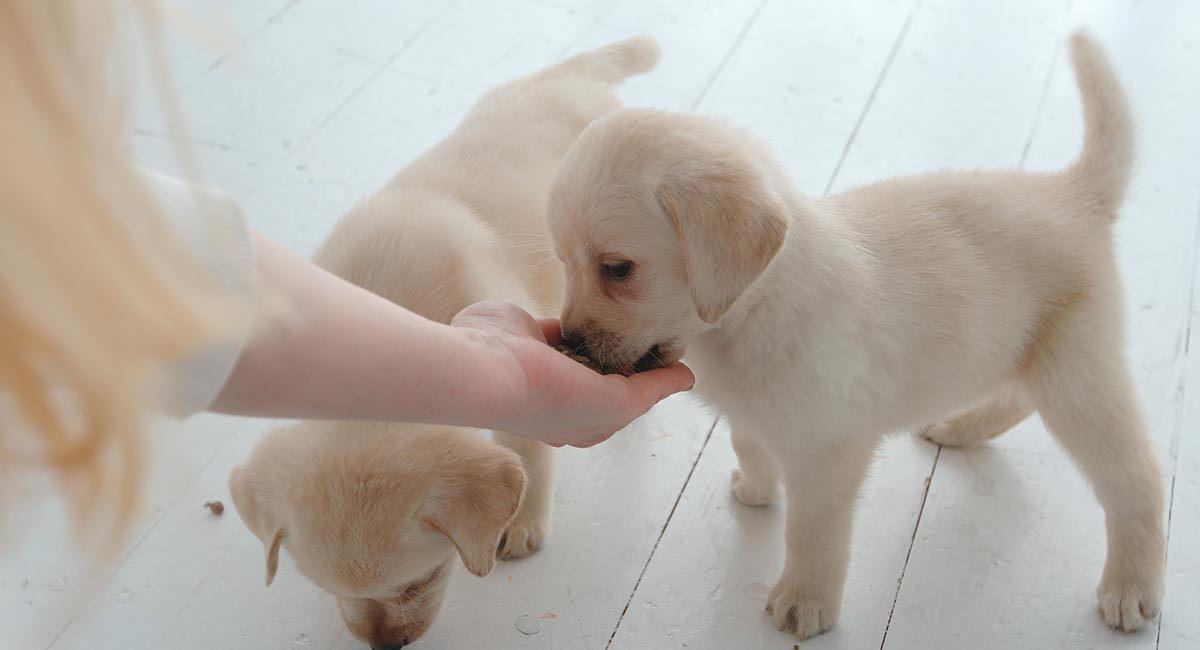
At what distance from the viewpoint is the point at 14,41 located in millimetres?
637

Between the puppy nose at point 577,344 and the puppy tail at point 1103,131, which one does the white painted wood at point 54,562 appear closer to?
the puppy nose at point 577,344

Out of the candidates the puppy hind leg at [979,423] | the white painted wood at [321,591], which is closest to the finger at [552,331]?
the white painted wood at [321,591]

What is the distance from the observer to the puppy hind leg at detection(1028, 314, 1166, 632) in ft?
5.41

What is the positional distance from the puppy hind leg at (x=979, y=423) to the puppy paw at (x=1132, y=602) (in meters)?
0.34

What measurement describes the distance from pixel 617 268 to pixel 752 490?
2.22 feet

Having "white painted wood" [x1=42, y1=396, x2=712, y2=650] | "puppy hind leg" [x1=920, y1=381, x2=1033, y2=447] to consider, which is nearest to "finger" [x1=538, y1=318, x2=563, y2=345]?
"white painted wood" [x1=42, y1=396, x2=712, y2=650]

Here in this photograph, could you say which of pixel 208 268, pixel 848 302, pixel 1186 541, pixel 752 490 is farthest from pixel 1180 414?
pixel 208 268

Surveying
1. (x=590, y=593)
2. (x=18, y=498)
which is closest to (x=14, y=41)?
(x=18, y=498)

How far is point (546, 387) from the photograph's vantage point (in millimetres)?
1354

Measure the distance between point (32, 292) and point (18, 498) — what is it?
185 millimetres

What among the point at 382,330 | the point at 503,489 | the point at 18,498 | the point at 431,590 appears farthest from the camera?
the point at 431,590

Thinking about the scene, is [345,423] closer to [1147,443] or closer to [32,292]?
[32,292]

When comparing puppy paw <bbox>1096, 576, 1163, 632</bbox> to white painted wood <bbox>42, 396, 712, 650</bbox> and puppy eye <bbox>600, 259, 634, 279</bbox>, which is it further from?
puppy eye <bbox>600, 259, 634, 279</bbox>

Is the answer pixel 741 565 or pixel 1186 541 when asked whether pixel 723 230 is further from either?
pixel 1186 541
